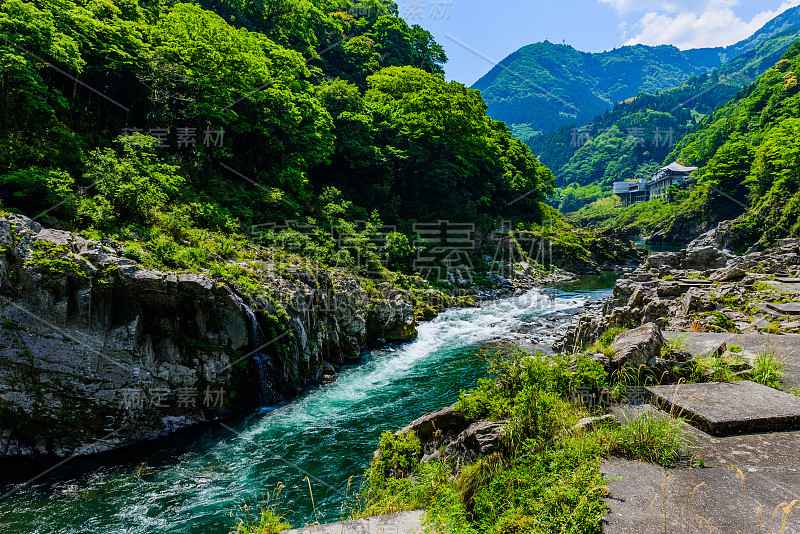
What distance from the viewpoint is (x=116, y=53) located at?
1809cm

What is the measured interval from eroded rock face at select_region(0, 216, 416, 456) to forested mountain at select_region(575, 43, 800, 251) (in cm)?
5154

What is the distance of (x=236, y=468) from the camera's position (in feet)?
33.0

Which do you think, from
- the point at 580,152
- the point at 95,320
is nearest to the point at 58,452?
the point at 95,320

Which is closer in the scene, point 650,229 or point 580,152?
point 650,229

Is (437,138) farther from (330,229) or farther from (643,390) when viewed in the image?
(643,390)

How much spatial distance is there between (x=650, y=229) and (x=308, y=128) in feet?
261

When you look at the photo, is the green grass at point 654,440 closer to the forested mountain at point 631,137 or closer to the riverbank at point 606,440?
the riverbank at point 606,440

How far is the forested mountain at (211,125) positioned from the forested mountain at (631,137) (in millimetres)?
118635

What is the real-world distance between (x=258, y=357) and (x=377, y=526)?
10.9 m

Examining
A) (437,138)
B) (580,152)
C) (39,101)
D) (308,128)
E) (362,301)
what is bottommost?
(362,301)

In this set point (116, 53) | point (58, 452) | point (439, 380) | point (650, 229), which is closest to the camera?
point (58, 452)

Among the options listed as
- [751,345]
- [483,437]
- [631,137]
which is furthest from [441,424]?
[631,137]

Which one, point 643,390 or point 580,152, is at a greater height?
point 580,152

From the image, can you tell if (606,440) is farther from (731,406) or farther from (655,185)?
(655,185)
